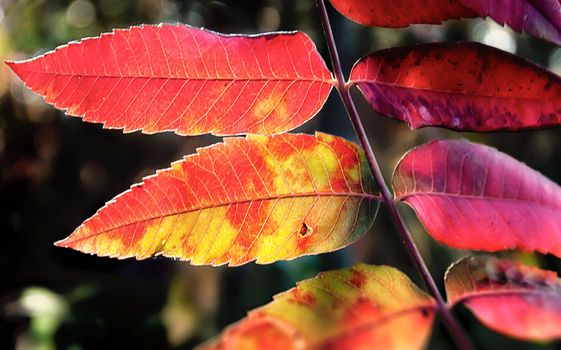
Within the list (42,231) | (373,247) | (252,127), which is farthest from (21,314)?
(252,127)

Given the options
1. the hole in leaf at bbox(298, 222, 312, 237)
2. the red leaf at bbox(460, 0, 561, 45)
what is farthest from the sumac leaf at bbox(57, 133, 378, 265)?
the red leaf at bbox(460, 0, 561, 45)

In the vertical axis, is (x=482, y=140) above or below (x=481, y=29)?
below

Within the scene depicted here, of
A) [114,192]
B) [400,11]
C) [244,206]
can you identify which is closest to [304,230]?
[244,206]

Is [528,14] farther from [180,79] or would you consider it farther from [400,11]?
[180,79]

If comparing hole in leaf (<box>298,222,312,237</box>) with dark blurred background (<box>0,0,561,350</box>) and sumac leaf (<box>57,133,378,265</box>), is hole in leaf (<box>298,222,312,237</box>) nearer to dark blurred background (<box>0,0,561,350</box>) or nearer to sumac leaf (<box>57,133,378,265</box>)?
sumac leaf (<box>57,133,378,265</box>)

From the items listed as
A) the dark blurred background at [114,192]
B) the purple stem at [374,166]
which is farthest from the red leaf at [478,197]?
the dark blurred background at [114,192]

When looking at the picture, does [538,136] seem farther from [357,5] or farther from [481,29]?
[357,5]
